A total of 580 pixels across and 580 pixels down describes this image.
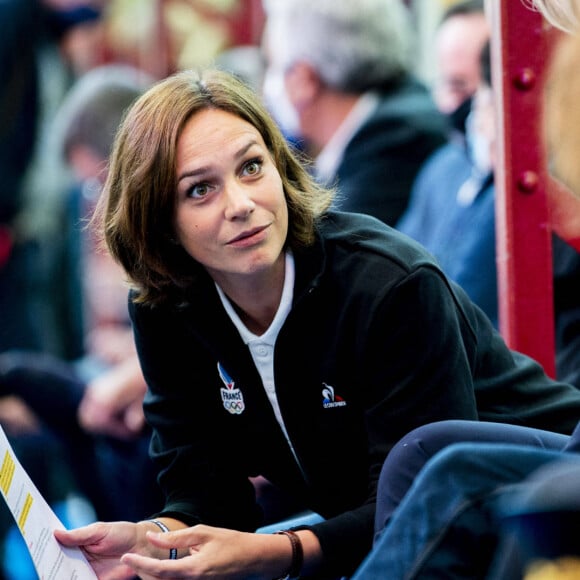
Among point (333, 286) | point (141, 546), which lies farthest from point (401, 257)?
point (141, 546)

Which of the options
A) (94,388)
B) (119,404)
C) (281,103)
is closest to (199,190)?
(119,404)

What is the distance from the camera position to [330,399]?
1891 mm

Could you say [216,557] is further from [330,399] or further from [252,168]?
[252,168]

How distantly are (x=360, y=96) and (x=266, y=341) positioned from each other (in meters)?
1.81

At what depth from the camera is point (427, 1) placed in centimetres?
518

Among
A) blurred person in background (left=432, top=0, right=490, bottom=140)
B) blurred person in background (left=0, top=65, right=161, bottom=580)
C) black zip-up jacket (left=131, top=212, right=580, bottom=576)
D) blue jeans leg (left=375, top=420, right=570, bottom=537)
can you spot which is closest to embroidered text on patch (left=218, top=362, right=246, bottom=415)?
black zip-up jacket (left=131, top=212, right=580, bottom=576)

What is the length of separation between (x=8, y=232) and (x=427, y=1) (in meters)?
2.13

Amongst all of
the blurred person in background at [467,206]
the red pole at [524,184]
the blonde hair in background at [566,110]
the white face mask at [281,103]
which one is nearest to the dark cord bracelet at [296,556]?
the red pole at [524,184]

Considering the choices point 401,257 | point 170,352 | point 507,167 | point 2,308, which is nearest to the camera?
point 401,257

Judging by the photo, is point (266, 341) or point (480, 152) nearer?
point (266, 341)

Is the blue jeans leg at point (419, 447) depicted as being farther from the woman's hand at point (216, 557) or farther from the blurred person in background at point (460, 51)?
the blurred person in background at point (460, 51)

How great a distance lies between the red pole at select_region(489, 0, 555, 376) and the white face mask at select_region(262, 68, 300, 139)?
1474 millimetres

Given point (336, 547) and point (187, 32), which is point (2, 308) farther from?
point (336, 547)

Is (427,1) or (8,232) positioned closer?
(8,232)
